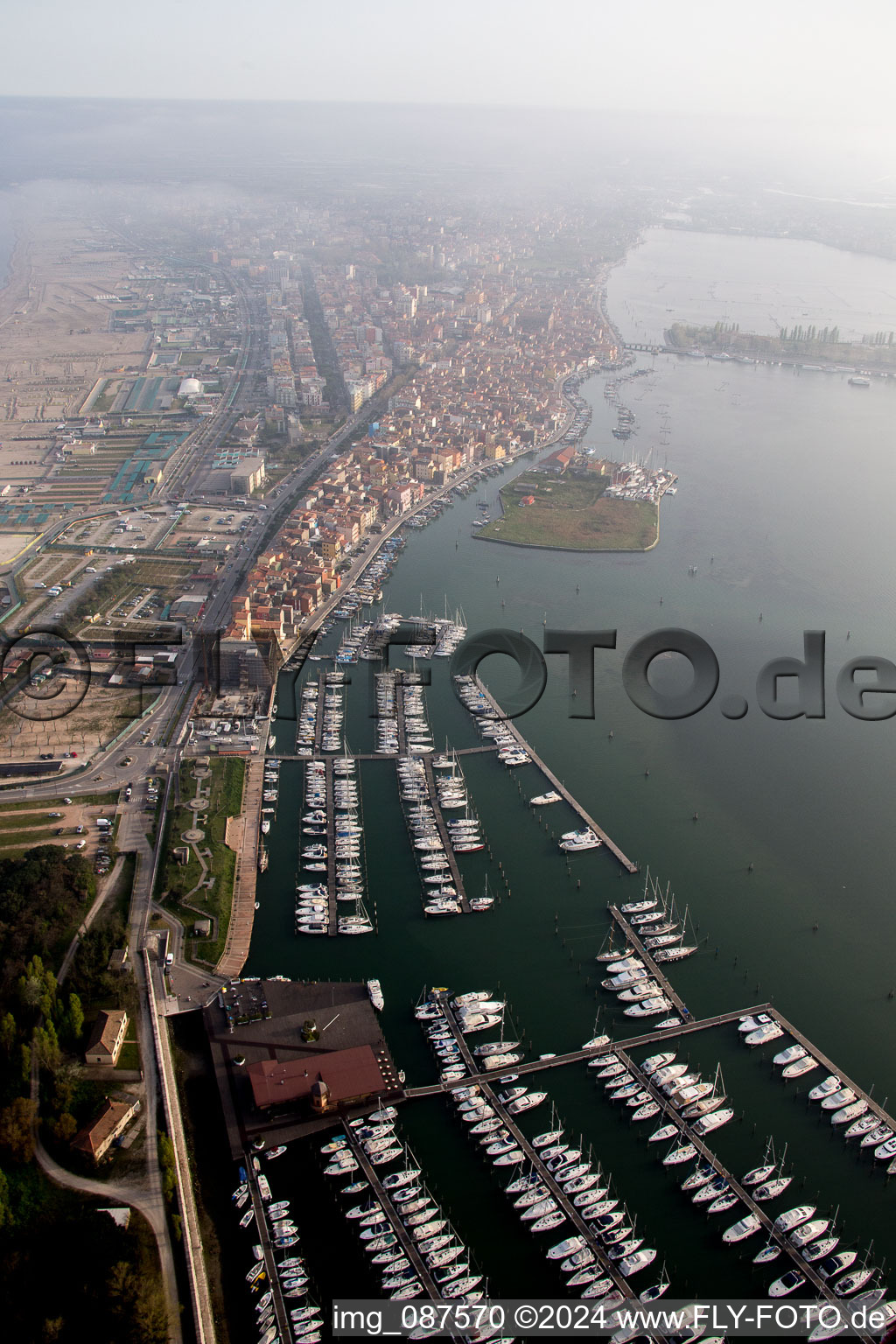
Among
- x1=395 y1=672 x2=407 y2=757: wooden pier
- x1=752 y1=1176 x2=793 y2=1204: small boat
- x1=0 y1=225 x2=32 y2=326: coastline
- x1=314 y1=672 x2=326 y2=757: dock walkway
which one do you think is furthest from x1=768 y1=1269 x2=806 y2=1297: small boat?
x1=0 y1=225 x2=32 y2=326: coastline

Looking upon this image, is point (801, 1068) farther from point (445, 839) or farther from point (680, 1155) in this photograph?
point (445, 839)

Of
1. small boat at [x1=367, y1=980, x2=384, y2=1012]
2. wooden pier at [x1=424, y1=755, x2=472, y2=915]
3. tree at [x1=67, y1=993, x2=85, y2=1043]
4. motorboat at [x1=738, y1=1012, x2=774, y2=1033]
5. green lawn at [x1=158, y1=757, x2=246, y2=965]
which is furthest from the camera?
wooden pier at [x1=424, y1=755, x2=472, y2=915]

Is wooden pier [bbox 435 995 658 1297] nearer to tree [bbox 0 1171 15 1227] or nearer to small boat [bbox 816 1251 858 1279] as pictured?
small boat [bbox 816 1251 858 1279]

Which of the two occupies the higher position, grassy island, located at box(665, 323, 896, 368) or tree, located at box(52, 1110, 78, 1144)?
grassy island, located at box(665, 323, 896, 368)

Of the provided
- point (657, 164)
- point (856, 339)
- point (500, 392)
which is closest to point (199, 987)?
point (500, 392)

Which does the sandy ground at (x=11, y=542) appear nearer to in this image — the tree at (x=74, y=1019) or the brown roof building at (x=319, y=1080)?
the tree at (x=74, y=1019)

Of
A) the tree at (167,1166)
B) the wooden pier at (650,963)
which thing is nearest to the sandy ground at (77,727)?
the tree at (167,1166)
